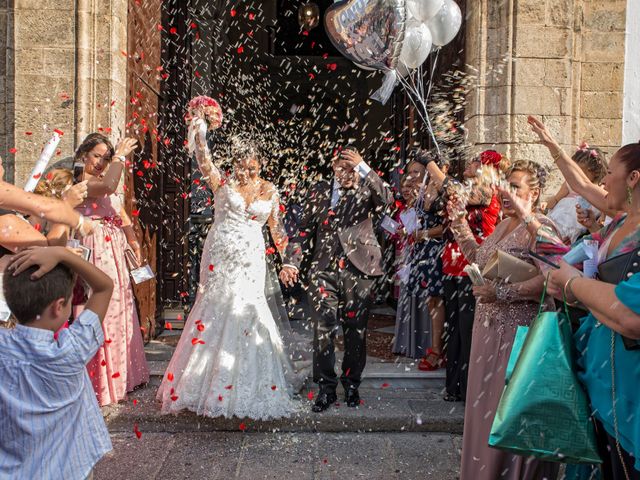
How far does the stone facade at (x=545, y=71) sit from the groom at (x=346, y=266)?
68.3 inches

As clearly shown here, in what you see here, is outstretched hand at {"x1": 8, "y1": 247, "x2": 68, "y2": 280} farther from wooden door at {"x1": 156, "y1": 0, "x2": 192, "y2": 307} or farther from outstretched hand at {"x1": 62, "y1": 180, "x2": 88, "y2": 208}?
wooden door at {"x1": 156, "y1": 0, "x2": 192, "y2": 307}

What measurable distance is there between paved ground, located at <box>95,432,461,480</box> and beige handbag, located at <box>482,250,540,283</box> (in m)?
1.42

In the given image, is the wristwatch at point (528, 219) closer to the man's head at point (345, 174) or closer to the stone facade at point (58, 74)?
the man's head at point (345, 174)

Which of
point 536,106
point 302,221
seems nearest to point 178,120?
point 302,221

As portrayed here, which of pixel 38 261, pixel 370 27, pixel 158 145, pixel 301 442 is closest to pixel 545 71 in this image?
pixel 370 27

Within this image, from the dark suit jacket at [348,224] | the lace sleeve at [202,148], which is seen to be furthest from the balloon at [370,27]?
the lace sleeve at [202,148]

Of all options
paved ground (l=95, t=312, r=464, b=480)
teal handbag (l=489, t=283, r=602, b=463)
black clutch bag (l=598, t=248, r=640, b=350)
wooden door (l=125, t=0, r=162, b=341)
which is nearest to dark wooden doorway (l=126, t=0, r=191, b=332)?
wooden door (l=125, t=0, r=162, b=341)

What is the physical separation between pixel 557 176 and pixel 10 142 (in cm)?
511

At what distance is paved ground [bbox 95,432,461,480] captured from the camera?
3756mm

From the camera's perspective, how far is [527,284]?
3070 mm

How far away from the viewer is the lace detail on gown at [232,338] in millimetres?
4480

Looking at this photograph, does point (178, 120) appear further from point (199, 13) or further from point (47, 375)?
→ point (47, 375)

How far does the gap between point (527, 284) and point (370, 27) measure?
2371mm

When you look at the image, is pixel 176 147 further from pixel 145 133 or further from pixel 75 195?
pixel 75 195
